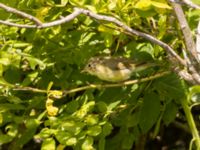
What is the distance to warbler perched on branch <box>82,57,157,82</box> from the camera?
1960 mm

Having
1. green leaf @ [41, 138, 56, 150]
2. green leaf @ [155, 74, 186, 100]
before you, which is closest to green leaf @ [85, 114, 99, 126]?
green leaf @ [41, 138, 56, 150]

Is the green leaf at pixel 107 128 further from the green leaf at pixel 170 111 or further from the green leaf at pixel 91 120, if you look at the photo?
the green leaf at pixel 170 111

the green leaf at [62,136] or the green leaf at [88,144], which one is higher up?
the green leaf at [62,136]

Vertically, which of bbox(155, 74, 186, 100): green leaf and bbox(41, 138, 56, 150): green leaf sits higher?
bbox(155, 74, 186, 100): green leaf

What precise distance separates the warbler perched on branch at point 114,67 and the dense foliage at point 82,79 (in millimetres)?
80

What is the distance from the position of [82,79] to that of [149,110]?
11.9 inches

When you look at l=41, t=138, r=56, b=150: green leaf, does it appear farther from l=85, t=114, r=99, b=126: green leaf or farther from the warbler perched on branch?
the warbler perched on branch

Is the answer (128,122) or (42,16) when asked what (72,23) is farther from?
(128,122)

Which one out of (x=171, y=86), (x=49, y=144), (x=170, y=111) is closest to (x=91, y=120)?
(x=49, y=144)

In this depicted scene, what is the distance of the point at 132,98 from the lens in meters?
2.29

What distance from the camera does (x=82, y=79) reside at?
233 centimetres

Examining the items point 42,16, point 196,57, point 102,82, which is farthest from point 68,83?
point 196,57

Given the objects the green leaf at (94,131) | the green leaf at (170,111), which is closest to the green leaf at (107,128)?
the green leaf at (94,131)

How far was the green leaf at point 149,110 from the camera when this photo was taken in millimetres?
2260
